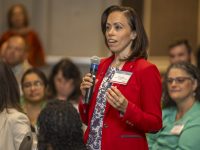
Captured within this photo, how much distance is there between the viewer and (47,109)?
9.19ft

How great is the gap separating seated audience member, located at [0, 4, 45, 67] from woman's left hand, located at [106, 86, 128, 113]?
436 cm

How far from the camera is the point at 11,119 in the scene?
3213 mm

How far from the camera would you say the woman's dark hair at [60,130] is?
8.93ft

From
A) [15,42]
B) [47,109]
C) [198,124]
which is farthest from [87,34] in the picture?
[47,109]

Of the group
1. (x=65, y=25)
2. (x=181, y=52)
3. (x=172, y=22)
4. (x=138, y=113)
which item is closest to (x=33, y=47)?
(x=65, y=25)

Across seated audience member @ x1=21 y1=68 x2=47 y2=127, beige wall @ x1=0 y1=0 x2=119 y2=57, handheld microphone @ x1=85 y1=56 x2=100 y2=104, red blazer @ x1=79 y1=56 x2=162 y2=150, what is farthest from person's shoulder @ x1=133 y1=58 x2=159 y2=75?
beige wall @ x1=0 y1=0 x2=119 y2=57

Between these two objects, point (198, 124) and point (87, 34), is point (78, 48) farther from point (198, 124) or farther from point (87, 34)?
point (198, 124)

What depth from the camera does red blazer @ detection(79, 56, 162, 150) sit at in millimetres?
2902

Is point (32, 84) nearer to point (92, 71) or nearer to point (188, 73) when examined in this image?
point (188, 73)

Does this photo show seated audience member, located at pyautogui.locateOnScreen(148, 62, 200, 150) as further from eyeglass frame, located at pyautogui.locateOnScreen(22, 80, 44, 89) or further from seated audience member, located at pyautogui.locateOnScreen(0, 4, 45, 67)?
seated audience member, located at pyautogui.locateOnScreen(0, 4, 45, 67)

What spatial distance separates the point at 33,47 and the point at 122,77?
171 inches

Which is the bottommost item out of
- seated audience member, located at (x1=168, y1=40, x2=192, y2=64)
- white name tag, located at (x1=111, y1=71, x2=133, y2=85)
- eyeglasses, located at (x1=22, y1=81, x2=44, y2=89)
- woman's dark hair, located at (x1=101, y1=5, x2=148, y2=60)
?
eyeglasses, located at (x1=22, y1=81, x2=44, y2=89)

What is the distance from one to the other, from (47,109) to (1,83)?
58 centimetres

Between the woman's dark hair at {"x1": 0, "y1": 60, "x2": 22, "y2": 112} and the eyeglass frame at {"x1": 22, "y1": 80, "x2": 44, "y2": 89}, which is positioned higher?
the woman's dark hair at {"x1": 0, "y1": 60, "x2": 22, "y2": 112}
